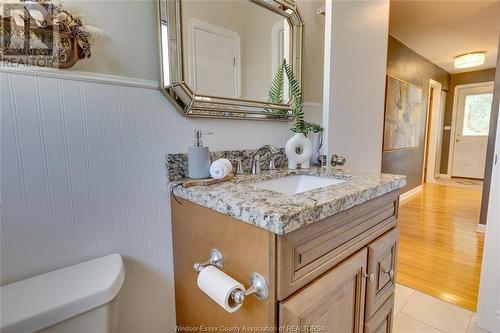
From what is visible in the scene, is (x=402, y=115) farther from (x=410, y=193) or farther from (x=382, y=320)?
(x=382, y=320)

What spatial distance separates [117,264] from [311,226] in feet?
1.86

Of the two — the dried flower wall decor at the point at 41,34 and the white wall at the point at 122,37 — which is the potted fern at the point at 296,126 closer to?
the white wall at the point at 122,37

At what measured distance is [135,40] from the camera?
81cm

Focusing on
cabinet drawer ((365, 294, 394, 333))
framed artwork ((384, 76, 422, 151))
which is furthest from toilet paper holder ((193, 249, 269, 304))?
framed artwork ((384, 76, 422, 151))

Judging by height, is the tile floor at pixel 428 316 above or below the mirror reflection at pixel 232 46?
below

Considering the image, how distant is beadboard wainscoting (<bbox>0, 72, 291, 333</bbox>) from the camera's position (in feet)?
2.10

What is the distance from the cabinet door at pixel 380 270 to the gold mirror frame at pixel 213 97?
70 cm

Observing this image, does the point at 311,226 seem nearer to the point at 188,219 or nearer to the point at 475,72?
the point at 188,219

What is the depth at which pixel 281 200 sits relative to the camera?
2.00 feet

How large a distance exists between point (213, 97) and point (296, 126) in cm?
45

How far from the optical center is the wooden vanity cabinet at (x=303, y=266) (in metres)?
0.55

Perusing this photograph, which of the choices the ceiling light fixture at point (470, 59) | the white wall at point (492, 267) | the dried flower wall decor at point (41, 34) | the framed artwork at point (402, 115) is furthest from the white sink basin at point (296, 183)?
the ceiling light fixture at point (470, 59)

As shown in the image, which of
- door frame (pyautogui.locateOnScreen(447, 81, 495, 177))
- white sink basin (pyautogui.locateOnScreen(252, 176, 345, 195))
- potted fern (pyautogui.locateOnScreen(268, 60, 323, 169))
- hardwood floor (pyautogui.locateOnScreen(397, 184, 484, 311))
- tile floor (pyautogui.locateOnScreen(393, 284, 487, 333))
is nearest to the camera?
white sink basin (pyautogui.locateOnScreen(252, 176, 345, 195))

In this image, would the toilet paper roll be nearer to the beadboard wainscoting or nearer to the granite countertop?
the granite countertop
